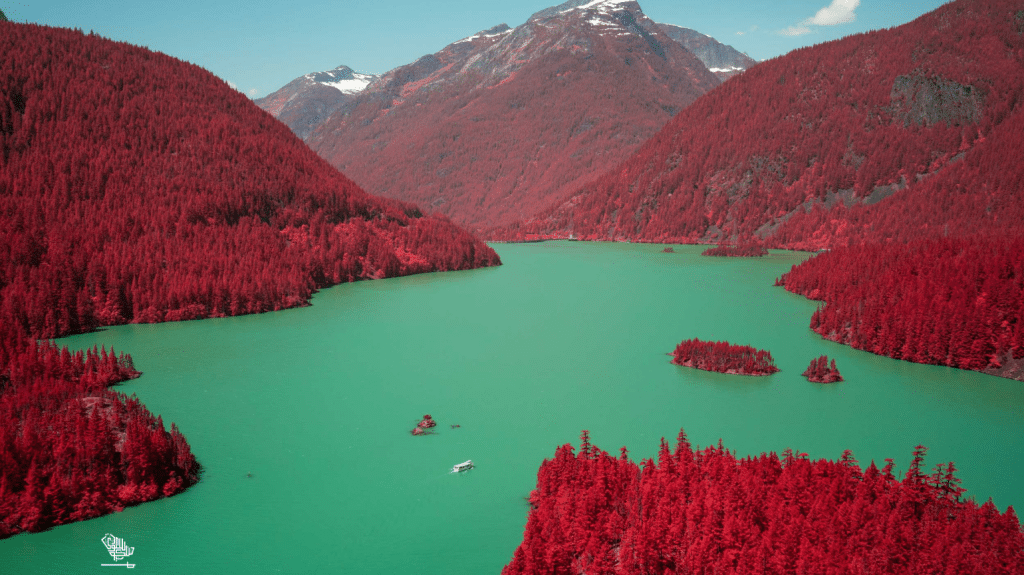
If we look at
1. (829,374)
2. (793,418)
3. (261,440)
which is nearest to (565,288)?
(829,374)

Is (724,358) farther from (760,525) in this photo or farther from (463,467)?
(760,525)

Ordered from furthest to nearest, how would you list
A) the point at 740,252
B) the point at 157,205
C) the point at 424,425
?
the point at 740,252
the point at 157,205
the point at 424,425

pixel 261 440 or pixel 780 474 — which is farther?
pixel 261 440

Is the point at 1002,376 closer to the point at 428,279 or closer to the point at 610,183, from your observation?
the point at 428,279

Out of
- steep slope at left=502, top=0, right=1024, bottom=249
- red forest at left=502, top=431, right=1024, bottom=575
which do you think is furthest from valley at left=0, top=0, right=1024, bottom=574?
steep slope at left=502, top=0, right=1024, bottom=249

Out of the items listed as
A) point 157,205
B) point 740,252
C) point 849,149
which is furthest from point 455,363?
point 849,149

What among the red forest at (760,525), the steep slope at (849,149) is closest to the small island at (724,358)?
the red forest at (760,525)

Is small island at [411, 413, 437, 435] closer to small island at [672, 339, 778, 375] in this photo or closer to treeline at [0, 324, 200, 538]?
treeline at [0, 324, 200, 538]
